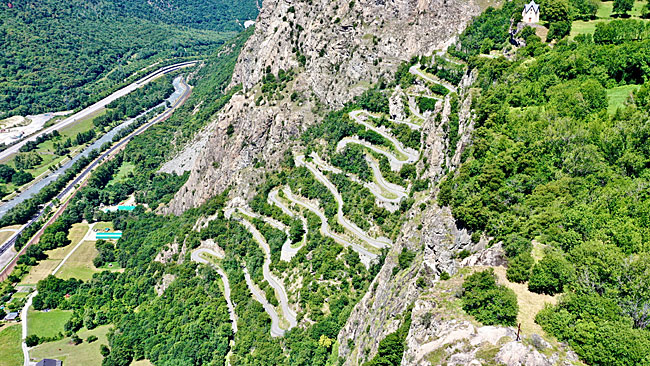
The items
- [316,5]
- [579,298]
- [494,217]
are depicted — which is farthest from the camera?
[316,5]

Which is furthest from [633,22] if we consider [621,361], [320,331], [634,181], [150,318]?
[150,318]

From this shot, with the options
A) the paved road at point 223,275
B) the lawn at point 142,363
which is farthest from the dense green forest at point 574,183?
the lawn at point 142,363

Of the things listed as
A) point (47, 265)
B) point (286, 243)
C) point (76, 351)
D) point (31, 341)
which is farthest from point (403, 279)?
point (47, 265)

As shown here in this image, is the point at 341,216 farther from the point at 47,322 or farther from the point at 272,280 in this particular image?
the point at 47,322

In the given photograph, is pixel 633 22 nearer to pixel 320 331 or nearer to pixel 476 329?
pixel 476 329

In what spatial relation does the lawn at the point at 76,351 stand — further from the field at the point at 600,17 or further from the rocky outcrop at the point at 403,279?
the field at the point at 600,17

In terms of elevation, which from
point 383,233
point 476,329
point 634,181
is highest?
point 634,181

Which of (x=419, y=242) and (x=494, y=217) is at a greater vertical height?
(x=494, y=217)
